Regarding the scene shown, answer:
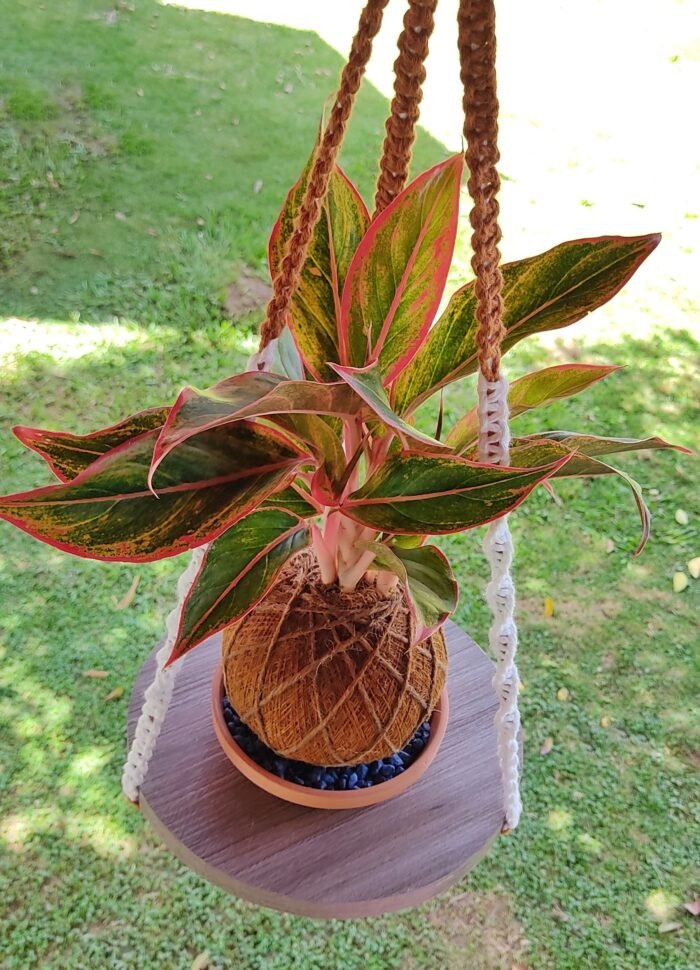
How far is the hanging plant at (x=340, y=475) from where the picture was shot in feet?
2.43

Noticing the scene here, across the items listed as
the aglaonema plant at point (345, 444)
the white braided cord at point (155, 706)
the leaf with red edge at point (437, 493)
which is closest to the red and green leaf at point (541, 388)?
the aglaonema plant at point (345, 444)

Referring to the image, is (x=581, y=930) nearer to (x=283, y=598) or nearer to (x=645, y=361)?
(x=283, y=598)

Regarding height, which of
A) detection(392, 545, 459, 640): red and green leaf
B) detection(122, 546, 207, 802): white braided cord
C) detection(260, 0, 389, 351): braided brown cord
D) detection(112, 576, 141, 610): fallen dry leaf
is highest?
detection(260, 0, 389, 351): braided brown cord

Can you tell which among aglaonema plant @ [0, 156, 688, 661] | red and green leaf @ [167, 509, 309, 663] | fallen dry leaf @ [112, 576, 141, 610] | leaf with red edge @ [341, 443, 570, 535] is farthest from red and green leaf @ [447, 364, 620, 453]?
fallen dry leaf @ [112, 576, 141, 610]

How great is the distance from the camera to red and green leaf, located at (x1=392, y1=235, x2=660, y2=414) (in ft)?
2.79

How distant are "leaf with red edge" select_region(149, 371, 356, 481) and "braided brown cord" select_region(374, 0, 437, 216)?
0.88 feet

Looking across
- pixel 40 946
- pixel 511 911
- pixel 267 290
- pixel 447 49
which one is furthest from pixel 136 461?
pixel 447 49

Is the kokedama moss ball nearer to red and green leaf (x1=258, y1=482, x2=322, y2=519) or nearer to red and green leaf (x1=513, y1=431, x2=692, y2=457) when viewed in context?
red and green leaf (x1=258, y1=482, x2=322, y2=519)

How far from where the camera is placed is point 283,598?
987 mm

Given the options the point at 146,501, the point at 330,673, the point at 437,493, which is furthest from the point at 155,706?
the point at 437,493

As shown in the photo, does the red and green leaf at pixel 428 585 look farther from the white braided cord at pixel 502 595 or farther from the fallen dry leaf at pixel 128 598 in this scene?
the fallen dry leaf at pixel 128 598

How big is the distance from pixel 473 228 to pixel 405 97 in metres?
0.17

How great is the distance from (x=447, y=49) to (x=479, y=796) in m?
4.68

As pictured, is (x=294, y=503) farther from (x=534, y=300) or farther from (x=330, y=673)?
(x=534, y=300)
